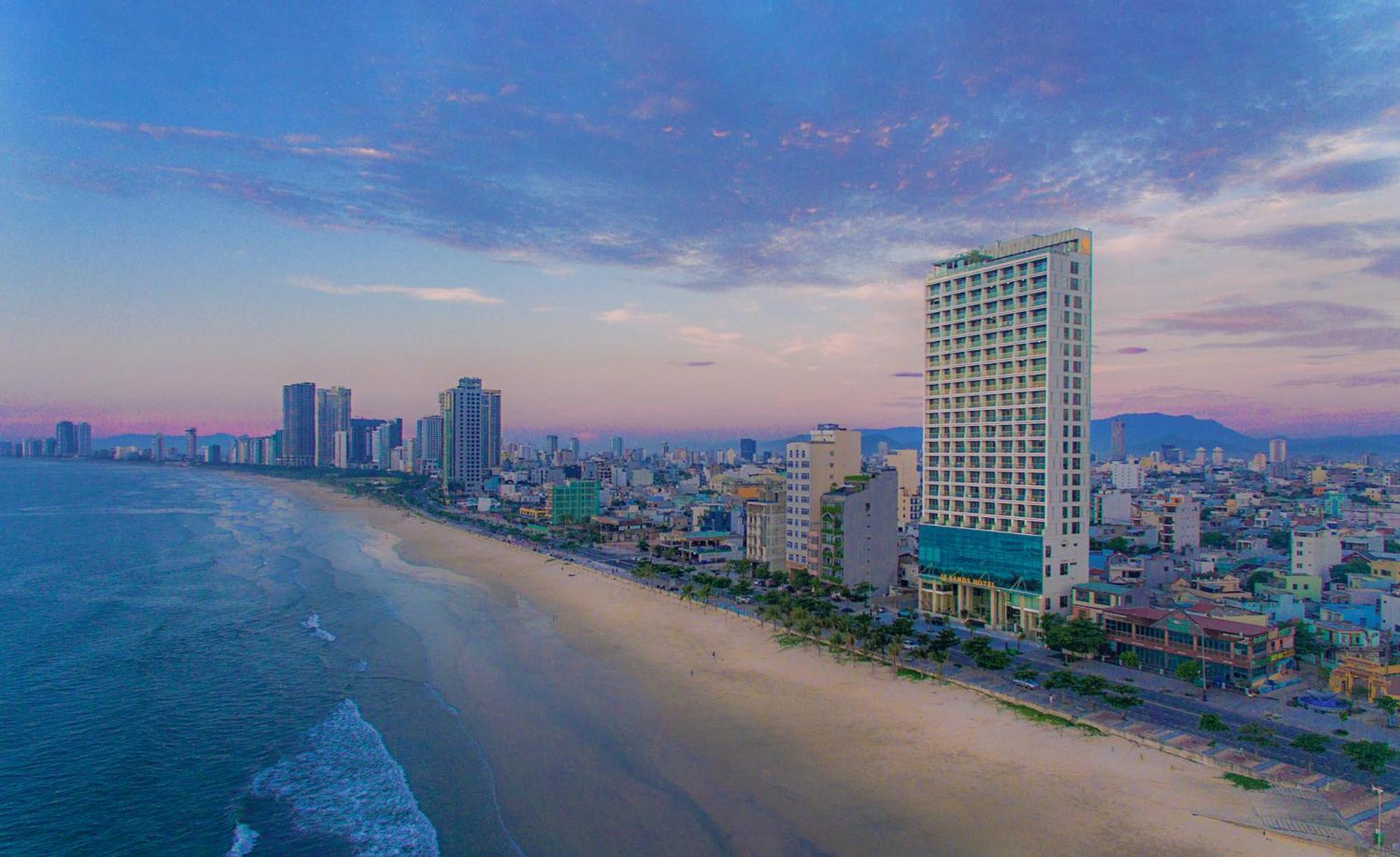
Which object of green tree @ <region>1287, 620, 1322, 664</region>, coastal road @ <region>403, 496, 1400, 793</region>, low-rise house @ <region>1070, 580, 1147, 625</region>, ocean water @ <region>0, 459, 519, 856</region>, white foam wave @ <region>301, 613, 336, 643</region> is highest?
low-rise house @ <region>1070, 580, 1147, 625</region>

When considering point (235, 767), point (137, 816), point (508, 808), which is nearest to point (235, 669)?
point (235, 767)

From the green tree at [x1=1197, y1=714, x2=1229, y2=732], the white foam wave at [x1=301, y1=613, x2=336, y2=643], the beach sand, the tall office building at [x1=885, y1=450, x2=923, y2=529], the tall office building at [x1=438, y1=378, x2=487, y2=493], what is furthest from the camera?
the tall office building at [x1=438, y1=378, x2=487, y2=493]

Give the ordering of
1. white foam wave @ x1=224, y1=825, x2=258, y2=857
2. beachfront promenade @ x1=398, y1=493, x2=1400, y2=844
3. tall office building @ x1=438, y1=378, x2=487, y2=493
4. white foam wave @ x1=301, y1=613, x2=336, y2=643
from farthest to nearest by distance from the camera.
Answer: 1. tall office building @ x1=438, y1=378, x2=487, y2=493
2. white foam wave @ x1=301, y1=613, x2=336, y2=643
3. beachfront promenade @ x1=398, y1=493, x2=1400, y2=844
4. white foam wave @ x1=224, y1=825, x2=258, y2=857

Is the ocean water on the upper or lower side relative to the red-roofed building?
lower

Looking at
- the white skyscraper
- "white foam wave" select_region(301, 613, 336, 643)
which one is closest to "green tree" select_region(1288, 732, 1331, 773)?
"white foam wave" select_region(301, 613, 336, 643)

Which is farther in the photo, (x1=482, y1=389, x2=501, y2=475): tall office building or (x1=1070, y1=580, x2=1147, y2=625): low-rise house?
(x1=482, y1=389, x2=501, y2=475): tall office building

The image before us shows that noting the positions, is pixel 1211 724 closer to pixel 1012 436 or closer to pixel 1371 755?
pixel 1371 755

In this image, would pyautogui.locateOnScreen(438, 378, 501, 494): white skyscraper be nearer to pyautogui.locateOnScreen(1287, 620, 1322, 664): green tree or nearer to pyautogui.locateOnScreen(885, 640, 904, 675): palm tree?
pyautogui.locateOnScreen(885, 640, 904, 675): palm tree

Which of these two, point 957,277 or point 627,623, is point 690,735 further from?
point 957,277
